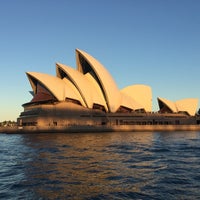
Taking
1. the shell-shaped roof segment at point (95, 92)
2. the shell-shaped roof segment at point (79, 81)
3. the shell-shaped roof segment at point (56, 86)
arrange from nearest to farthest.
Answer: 1. the shell-shaped roof segment at point (79, 81)
2. the shell-shaped roof segment at point (56, 86)
3. the shell-shaped roof segment at point (95, 92)

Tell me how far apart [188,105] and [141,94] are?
20209mm

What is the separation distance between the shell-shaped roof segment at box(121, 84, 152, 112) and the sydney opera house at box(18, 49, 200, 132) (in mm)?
5422

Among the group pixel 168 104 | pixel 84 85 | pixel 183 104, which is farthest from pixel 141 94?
pixel 84 85

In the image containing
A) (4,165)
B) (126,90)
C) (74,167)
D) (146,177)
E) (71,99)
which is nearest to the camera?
(146,177)

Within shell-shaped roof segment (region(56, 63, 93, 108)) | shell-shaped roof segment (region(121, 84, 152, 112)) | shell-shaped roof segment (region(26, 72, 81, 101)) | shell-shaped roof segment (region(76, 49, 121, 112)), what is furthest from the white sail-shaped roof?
shell-shaped roof segment (region(26, 72, 81, 101))

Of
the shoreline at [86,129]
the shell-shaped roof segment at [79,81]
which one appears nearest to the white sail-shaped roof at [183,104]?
the shoreline at [86,129]

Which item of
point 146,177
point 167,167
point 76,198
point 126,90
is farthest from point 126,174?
point 126,90

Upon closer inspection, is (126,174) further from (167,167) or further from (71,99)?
(71,99)

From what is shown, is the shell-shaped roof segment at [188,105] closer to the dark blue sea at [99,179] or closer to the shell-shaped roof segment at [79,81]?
the shell-shaped roof segment at [79,81]

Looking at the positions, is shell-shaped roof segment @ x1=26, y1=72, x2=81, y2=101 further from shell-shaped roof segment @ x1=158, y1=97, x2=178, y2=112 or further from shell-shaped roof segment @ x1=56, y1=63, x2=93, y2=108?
shell-shaped roof segment @ x1=158, y1=97, x2=178, y2=112

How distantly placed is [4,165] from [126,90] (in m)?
78.9

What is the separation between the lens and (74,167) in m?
16.5

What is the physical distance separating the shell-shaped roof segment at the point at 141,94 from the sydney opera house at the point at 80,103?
542 centimetres

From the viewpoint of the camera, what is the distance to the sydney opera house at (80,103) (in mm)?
78438
